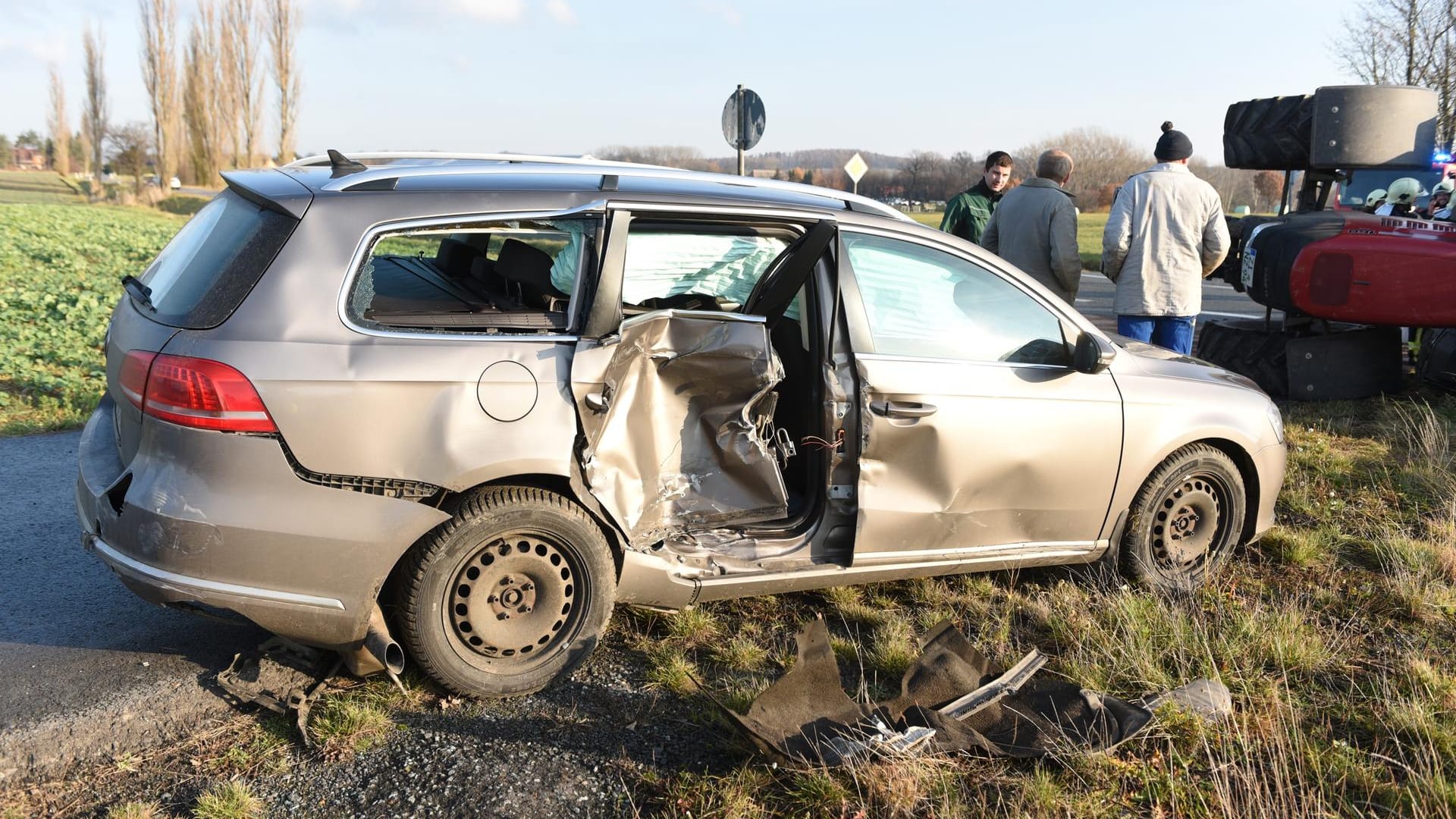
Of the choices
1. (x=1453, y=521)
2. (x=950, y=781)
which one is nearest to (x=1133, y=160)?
(x=1453, y=521)

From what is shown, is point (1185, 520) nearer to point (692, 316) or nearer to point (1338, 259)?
point (692, 316)

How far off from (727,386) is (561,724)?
1315mm

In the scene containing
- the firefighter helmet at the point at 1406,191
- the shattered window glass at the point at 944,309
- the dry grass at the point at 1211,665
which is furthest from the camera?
the firefighter helmet at the point at 1406,191

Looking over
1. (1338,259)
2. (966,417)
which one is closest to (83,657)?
(966,417)

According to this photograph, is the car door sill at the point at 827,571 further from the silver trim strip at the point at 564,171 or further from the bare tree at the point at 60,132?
the bare tree at the point at 60,132

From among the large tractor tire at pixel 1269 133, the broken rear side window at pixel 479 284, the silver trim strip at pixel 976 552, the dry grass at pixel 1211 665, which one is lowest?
the dry grass at pixel 1211 665

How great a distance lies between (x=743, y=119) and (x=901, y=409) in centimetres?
896

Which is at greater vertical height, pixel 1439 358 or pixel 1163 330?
pixel 1163 330

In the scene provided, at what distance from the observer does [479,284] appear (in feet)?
13.3

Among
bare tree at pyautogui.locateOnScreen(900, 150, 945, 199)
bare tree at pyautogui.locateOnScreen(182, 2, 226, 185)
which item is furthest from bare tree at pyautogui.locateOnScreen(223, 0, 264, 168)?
bare tree at pyautogui.locateOnScreen(900, 150, 945, 199)

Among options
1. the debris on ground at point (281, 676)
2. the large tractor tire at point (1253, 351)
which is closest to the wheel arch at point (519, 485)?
the debris on ground at point (281, 676)

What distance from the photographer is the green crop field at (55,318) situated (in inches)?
287

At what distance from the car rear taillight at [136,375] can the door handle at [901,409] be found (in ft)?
7.88

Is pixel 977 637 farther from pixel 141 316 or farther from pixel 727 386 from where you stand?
pixel 141 316
